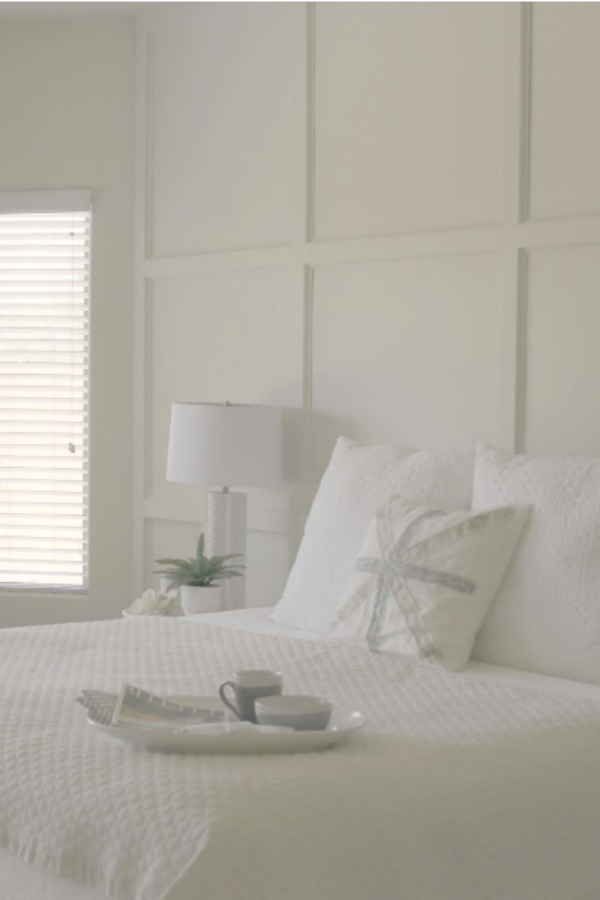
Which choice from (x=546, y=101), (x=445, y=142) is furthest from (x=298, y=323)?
(x=546, y=101)

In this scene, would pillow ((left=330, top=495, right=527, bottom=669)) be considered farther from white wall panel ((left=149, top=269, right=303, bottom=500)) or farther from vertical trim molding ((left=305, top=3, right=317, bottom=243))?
vertical trim molding ((left=305, top=3, right=317, bottom=243))

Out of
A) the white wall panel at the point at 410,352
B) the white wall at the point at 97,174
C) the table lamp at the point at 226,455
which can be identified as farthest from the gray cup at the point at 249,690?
the white wall at the point at 97,174

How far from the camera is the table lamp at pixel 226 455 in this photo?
4.20 meters

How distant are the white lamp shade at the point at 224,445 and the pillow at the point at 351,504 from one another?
65 cm

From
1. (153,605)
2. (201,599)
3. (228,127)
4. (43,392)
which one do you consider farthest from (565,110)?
(43,392)

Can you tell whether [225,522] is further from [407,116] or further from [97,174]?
[97,174]

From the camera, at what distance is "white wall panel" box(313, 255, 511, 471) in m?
3.84

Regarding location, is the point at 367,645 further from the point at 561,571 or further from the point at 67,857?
the point at 67,857

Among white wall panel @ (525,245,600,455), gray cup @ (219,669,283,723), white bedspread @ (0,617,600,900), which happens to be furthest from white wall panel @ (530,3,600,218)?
gray cup @ (219,669,283,723)

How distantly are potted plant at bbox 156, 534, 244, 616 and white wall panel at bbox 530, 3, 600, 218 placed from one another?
4.85 ft

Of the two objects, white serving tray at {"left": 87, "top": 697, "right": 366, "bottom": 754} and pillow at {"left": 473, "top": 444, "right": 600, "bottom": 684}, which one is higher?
pillow at {"left": 473, "top": 444, "right": 600, "bottom": 684}

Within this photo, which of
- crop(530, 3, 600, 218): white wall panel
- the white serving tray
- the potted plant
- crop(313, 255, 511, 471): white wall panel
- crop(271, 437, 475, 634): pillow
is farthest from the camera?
the potted plant

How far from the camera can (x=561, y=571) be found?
9.29 feet

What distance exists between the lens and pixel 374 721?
2.29 meters
